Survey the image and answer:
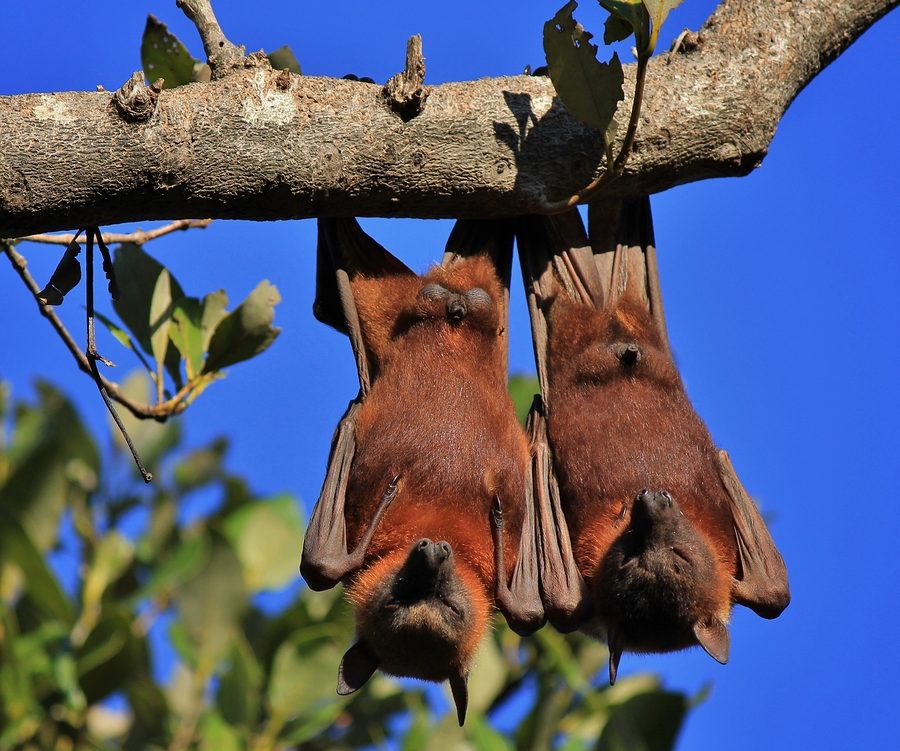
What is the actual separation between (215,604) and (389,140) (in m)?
4.76

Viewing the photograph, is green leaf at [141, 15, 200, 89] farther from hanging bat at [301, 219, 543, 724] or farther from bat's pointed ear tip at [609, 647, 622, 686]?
bat's pointed ear tip at [609, 647, 622, 686]

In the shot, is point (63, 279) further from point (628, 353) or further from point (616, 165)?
point (628, 353)

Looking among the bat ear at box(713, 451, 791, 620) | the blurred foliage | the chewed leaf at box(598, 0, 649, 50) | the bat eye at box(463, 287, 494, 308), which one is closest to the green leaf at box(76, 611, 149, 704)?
the blurred foliage

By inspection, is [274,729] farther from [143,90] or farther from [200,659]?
[143,90]

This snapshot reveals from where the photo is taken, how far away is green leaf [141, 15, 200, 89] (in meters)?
5.04

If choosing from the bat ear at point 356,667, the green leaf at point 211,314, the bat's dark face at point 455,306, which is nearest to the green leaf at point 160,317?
the green leaf at point 211,314

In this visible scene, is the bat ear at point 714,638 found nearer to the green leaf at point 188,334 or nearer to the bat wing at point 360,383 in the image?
the bat wing at point 360,383

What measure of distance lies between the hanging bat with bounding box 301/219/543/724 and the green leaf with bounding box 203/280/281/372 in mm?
492

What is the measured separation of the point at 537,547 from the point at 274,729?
293 centimetres

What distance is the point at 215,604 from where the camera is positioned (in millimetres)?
8141

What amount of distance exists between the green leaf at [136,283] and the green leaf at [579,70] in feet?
6.98

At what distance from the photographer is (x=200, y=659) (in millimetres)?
8070

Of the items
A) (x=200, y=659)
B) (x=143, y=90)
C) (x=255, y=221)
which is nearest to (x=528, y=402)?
(x=200, y=659)

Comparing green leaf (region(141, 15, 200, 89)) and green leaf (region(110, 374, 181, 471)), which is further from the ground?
green leaf (region(141, 15, 200, 89))
